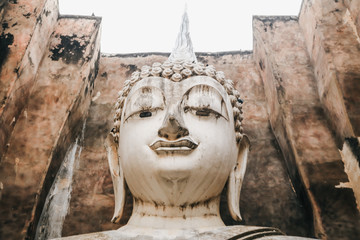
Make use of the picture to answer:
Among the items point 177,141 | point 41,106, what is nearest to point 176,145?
point 177,141

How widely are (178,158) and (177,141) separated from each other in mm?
121

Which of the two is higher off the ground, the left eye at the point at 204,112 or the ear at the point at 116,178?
the left eye at the point at 204,112

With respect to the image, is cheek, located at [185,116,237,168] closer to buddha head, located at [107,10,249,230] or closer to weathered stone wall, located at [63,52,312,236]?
buddha head, located at [107,10,249,230]

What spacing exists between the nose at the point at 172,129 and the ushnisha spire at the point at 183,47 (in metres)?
1.01

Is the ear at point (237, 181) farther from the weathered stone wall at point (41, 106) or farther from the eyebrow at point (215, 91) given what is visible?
the weathered stone wall at point (41, 106)

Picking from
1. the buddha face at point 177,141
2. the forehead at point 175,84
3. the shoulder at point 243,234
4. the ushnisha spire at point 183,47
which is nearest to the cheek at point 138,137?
the buddha face at point 177,141

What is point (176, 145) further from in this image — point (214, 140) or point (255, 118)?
point (255, 118)

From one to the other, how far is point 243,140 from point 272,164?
0.66 m

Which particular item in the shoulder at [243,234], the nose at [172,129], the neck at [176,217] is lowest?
the shoulder at [243,234]

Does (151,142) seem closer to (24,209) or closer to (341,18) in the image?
(24,209)

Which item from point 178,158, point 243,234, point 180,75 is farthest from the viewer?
point 180,75

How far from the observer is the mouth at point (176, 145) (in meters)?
2.13

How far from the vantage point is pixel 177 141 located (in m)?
2.14

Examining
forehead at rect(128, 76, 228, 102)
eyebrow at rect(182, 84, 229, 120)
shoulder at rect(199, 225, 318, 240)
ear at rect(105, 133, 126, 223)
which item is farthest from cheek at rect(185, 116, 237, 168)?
ear at rect(105, 133, 126, 223)
